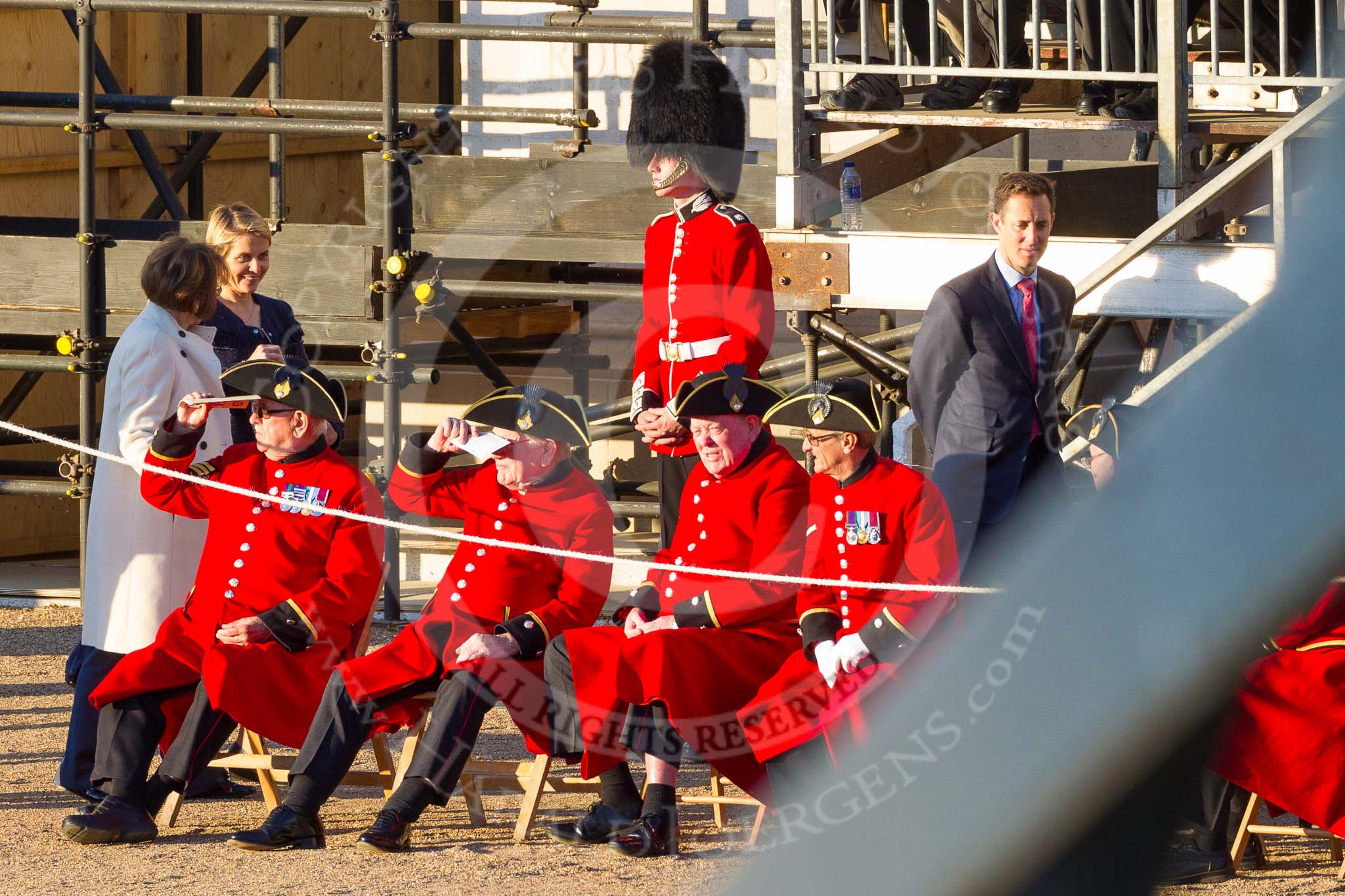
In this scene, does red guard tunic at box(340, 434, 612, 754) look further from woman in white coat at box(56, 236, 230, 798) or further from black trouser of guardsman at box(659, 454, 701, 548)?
black trouser of guardsman at box(659, 454, 701, 548)

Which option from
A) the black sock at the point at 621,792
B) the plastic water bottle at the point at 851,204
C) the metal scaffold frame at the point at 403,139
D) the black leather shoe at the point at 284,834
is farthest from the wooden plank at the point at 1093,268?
the black leather shoe at the point at 284,834

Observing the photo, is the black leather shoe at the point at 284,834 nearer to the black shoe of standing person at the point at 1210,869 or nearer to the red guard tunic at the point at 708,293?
the red guard tunic at the point at 708,293

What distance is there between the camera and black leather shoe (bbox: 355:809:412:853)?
12.7ft

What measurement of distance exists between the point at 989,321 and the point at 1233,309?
29.3 inches

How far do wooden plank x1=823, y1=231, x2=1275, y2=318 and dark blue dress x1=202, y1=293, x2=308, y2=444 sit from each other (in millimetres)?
1596

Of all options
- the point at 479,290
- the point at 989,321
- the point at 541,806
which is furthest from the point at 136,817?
the point at 479,290

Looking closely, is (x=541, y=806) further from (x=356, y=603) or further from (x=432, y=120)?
(x=432, y=120)

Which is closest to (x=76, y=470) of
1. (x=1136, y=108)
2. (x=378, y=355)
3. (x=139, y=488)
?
(x=378, y=355)

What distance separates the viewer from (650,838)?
12.7 feet

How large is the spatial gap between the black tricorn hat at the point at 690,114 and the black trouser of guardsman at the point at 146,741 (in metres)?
2.00

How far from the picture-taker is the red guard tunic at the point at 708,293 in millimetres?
4664

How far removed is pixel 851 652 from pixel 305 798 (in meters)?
1.29

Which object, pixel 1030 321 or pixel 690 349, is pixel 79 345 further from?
pixel 1030 321

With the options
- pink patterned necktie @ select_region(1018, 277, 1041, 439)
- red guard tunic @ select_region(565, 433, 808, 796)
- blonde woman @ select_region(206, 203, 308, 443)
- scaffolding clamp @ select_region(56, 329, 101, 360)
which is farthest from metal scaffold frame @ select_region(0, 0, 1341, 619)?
red guard tunic @ select_region(565, 433, 808, 796)
